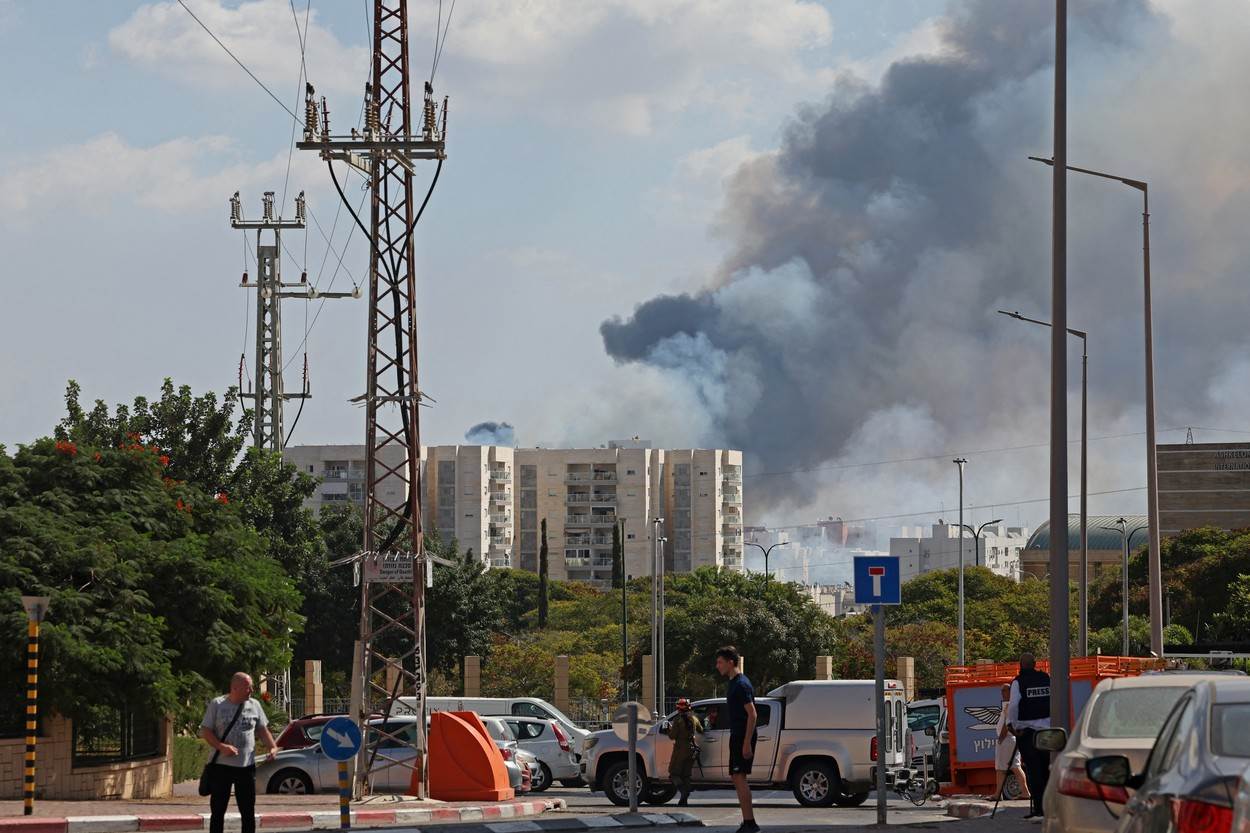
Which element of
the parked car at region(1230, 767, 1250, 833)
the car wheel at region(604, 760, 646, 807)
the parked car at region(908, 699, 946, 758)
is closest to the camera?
the parked car at region(1230, 767, 1250, 833)

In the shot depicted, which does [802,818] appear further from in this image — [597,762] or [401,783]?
[401,783]

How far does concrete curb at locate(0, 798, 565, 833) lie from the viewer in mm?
19062

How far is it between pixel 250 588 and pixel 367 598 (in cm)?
251

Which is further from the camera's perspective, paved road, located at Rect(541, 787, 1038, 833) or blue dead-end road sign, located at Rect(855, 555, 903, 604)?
paved road, located at Rect(541, 787, 1038, 833)

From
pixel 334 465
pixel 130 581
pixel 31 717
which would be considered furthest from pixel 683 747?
pixel 334 465

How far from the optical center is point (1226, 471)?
142m

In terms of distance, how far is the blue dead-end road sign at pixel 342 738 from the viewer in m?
15.4

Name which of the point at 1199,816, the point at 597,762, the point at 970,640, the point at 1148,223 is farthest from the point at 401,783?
the point at 970,640

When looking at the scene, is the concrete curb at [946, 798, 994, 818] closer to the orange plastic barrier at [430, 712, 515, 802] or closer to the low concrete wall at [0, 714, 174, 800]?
the orange plastic barrier at [430, 712, 515, 802]

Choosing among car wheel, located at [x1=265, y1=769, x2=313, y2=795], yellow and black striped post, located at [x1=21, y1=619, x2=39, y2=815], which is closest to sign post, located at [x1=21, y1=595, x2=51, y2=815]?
yellow and black striped post, located at [x1=21, y1=619, x2=39, y2=815]

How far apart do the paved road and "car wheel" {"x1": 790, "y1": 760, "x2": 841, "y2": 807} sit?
0.22m

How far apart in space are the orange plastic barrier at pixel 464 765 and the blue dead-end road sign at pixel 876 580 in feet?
24.7

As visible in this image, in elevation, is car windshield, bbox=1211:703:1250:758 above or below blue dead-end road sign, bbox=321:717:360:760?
above

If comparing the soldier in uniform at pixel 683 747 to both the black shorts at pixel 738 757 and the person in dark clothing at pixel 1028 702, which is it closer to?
the person in dark clothing at pixel 1028 702
